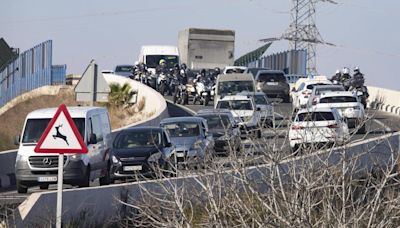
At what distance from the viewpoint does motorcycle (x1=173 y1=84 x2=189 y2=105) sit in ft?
182

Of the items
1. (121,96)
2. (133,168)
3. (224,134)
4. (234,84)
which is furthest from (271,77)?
(224,134)

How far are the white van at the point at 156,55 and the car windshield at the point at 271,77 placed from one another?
6.86 metres

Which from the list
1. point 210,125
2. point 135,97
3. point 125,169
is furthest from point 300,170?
point 135,97

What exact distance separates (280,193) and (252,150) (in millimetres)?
1458

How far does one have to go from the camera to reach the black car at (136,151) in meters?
26.3

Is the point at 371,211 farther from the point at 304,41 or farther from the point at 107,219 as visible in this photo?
the point at 304,41

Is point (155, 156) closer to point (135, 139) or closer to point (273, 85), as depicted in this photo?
point (135, 139)

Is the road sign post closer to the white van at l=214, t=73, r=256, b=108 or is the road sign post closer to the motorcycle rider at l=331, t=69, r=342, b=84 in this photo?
the white van at l=214, t=73, r=256, b=108

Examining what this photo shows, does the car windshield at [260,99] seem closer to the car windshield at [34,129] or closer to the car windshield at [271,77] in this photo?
the car windshield at [271,77]

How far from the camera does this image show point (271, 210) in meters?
11.6

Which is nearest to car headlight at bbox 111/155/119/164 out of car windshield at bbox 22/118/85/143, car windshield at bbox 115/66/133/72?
car windshield at bbox 22/118/85/143

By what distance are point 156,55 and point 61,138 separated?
1869 inches

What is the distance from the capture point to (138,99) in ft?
185

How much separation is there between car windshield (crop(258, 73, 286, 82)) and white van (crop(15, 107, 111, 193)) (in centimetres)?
3162
